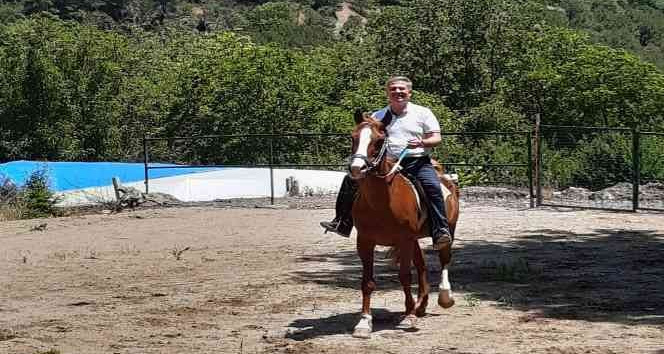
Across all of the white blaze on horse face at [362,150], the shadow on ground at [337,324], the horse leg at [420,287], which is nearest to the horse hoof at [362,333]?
the shadow on ground at [337,324]

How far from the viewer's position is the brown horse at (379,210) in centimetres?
734

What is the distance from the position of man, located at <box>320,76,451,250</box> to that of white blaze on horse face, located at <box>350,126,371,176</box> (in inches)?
18.5

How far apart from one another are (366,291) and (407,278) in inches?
16.3

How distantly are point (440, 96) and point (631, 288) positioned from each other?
3412 cm

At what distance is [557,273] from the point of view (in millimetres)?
10828

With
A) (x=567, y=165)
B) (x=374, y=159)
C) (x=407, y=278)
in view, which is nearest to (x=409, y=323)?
(x=407, y=278)

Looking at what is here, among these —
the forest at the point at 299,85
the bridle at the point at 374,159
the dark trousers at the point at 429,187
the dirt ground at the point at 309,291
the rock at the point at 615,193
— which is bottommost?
the dirt ground at the point at 309,291

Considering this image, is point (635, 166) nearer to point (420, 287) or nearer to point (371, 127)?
point (420, 287)

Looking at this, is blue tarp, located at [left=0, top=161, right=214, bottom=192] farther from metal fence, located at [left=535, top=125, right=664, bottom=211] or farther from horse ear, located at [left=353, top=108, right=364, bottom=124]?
horse ear, located at [left=353, top=108, right=364, bottom=124]

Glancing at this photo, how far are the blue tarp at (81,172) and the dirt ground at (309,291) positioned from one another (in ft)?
29.2

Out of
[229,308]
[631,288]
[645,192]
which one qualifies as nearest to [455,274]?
[631,288]

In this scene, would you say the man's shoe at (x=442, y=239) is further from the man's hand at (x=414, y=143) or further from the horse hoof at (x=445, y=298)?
the man's hand at (x=414, y=143)

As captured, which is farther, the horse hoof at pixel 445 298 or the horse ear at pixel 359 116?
the horse hoof at pixel 445 298

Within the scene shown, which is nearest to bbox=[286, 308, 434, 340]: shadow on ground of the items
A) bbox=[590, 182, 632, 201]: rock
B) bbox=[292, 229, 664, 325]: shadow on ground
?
bbox=[292, 229, 664, 325]: shadow on ground
